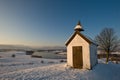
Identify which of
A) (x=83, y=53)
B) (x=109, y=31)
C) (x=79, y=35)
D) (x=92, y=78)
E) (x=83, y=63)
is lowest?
(x=92, y=78)

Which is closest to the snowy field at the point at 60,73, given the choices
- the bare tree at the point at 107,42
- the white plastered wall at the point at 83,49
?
the white plastered wall at the point at 83,49

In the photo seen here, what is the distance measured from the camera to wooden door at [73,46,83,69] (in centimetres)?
1710

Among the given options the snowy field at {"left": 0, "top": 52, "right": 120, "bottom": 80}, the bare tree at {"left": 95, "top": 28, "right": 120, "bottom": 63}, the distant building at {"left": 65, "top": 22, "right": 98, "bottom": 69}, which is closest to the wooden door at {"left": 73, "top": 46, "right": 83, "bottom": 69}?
the distant building at {"left": 65, "top": 22, "right": 98, "bottom": 69}

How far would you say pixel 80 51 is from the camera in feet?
56.8

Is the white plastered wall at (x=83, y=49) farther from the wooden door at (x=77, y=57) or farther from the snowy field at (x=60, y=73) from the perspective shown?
the snowy field at (x=60, y=73)

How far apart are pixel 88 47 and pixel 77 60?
7.56 ft

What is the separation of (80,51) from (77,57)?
2.98ft

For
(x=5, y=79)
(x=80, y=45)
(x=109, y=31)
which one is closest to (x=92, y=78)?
(x=80, y=45)

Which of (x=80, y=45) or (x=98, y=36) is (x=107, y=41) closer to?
(x=98, y=36)

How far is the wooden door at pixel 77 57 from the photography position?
1710 cm

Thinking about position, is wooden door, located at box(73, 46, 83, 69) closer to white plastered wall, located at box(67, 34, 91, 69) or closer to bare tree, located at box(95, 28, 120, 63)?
white plastered wall, located at box(67, 34, 91, 69)

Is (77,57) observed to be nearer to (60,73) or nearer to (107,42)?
(60,73)

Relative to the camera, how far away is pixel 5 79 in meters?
12.4

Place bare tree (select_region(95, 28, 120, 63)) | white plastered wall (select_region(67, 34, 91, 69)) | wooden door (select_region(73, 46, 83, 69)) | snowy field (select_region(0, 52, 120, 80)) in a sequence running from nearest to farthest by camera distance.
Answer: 1. snowy field (select_region(0, 52, 120, 80))
2. white plastered wall (select_region(67, 34, 91, 69))
3. wooden door (select_region(73, 46, 83, 69))
4. bare tree (select_region(95, 28, 120, 63))
